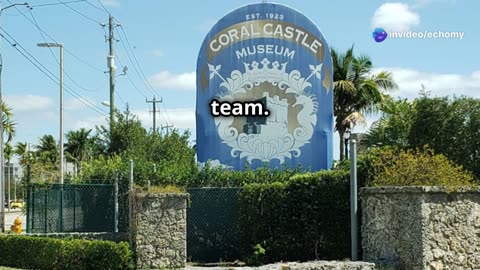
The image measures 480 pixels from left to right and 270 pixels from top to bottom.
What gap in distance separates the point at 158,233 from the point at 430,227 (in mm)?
5487

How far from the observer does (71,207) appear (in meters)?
19.6

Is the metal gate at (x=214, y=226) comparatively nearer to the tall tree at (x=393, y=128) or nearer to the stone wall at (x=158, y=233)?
the stone wall at (x=158, y=233)

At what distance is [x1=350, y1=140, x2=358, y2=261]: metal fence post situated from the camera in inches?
554

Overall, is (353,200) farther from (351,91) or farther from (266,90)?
(351,91)

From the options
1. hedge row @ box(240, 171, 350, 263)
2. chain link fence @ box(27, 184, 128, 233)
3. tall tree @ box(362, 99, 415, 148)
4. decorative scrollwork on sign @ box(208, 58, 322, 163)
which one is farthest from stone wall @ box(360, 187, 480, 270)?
tall tree @ box(362, 99, 415, 148)

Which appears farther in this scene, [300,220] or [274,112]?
[274,112]

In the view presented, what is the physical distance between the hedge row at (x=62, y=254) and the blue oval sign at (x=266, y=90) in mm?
6405

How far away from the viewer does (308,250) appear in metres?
15.6

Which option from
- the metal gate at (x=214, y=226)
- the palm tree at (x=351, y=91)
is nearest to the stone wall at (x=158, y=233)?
the metal gate at (x=214, y=226)

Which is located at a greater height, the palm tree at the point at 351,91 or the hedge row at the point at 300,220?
the palm tree at the point at 351,91

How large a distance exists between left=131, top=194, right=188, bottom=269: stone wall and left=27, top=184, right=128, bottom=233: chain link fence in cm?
424

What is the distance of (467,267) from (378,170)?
2604mm

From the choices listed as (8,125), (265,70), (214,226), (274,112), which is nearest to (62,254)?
(214,226)

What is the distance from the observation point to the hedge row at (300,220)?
50.2ft
